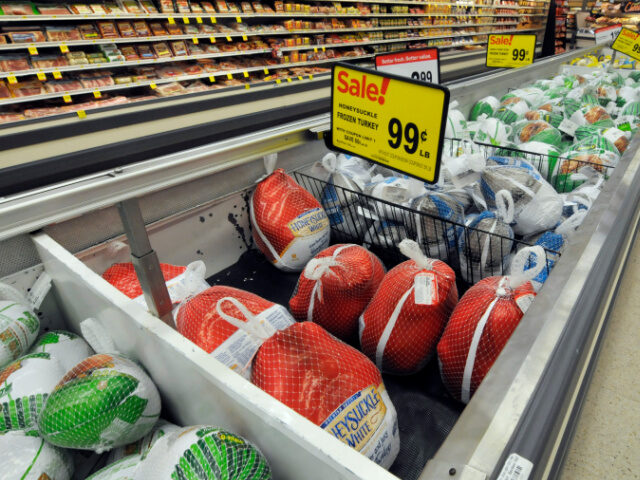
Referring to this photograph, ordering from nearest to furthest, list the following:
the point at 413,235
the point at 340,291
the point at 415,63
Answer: the point at 340,291 < the point at 413,235 < the point at 415,63

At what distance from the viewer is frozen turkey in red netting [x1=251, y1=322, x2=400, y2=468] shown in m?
0.74

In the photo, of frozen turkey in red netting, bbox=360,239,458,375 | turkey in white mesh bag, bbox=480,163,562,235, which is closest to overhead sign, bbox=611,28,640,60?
turkey in white mesh bag, bbox=480,163,562,235

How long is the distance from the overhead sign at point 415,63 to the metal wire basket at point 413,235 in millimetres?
667

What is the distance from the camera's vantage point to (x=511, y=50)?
2867mm

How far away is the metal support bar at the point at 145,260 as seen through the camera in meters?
0.66

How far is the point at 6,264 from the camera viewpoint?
99 centimetres

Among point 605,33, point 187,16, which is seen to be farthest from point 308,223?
point 605,33

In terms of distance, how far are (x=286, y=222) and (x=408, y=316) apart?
0.51m

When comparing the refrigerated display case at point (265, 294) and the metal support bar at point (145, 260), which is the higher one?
the metal support bar at point (145, 260)

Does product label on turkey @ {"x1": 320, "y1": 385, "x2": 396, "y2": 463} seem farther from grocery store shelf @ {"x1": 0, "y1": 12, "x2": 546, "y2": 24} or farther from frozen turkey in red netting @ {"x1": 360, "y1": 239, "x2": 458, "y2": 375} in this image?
grocery store shelf @ {"x1": 0, "y1": 12, "x2": 546, "y2": 24}

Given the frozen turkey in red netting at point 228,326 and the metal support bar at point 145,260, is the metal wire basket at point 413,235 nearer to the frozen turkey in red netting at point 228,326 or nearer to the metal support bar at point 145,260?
the frozen turkey in red netting at point 228,326

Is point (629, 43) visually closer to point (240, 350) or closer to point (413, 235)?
point (413, 235)

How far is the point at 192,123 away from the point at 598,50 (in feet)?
18.8

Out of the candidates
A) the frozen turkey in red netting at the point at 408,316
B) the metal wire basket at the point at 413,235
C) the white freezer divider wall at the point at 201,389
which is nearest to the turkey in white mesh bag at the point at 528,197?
the metal wire basket at the point at 413,235
